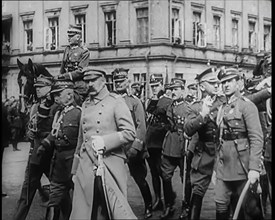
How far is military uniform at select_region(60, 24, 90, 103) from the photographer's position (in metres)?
5.20

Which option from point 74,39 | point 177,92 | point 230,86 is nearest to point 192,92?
point 177,92

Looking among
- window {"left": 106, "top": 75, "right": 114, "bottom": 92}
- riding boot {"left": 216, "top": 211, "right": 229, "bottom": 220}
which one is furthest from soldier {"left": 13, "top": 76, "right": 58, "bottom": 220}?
riding boot {"left": 216, "top": 211, "right": 229, "bottom": 220}

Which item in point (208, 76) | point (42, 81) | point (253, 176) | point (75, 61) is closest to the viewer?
point (253, 176)

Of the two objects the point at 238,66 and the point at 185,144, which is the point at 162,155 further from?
the point at 238,66

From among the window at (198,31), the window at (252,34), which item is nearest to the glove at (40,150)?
the window at (198,31)

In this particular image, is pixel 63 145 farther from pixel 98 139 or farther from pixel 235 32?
pixel 235 32

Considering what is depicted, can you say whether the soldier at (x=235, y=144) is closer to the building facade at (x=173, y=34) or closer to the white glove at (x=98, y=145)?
the building facade at (x=173, y=34)

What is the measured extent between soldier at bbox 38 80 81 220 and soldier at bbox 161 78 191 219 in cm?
79

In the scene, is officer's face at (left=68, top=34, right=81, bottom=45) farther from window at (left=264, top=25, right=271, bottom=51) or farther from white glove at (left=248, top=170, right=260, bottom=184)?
white glove at (left=248, top=170, right=260, bottom=184)

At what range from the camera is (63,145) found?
17.2ft

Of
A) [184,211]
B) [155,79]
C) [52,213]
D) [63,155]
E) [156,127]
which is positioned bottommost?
[52,213]

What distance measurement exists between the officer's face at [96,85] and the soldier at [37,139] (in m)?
0.53

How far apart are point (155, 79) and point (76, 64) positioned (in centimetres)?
77

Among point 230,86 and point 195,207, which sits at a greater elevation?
point 230,86
